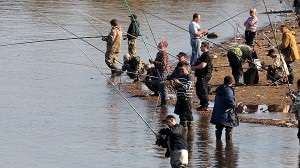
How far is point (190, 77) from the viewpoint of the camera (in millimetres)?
18531

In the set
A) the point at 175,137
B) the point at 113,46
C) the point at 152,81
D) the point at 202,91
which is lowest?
the point at 175,137

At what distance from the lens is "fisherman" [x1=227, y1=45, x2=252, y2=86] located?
78.5 feet

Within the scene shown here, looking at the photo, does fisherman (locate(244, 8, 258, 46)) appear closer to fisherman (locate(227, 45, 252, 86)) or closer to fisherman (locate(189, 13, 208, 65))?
fisherman (locate(189, 13, 208, 65))

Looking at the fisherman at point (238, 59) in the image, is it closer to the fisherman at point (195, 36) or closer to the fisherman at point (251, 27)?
the fisherman at point (195, 36)

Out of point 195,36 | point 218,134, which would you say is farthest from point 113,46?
point 218,134

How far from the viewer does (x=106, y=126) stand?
19.0 m

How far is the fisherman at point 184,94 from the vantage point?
729 inches

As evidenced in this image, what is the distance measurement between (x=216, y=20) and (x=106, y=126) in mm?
24524

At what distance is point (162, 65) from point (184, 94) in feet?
8.14

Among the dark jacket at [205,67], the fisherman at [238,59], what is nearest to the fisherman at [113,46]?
the fisherman at [238,59]

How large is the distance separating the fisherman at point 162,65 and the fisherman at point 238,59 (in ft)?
10.3

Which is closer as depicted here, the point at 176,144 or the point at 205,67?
the point at 176,144

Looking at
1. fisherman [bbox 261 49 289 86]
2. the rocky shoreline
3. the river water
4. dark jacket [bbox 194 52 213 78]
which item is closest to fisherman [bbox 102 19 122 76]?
the river water

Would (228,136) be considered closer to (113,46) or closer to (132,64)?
(132,64)
